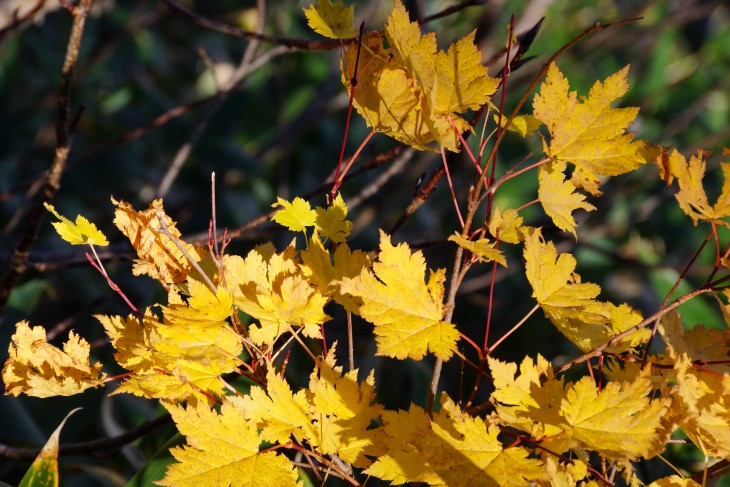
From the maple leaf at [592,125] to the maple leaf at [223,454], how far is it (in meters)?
0.23

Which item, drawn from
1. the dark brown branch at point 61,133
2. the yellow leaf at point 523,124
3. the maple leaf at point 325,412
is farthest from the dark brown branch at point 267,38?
the maple leaf at point 325,412

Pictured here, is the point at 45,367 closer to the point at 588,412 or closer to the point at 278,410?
the point at 278,410

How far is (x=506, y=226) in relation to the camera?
0.42 metres

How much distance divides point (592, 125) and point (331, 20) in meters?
0.16

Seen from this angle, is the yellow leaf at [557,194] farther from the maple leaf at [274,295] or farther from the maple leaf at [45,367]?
the maple leaf at [45,367]

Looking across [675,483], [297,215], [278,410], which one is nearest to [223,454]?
[278,410]

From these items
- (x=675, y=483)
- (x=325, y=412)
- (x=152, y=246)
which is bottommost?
(x=675, y=483)

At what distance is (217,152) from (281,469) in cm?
146

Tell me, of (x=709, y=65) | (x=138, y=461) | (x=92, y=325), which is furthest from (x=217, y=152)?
(x=709, y=65)

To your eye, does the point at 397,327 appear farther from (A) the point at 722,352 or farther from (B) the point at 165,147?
(B) the point at 165,147

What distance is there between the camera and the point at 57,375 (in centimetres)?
42

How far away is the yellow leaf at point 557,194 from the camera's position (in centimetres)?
43

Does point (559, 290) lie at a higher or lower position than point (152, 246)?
lower

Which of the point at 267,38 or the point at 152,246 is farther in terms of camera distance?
the point at 267,38
